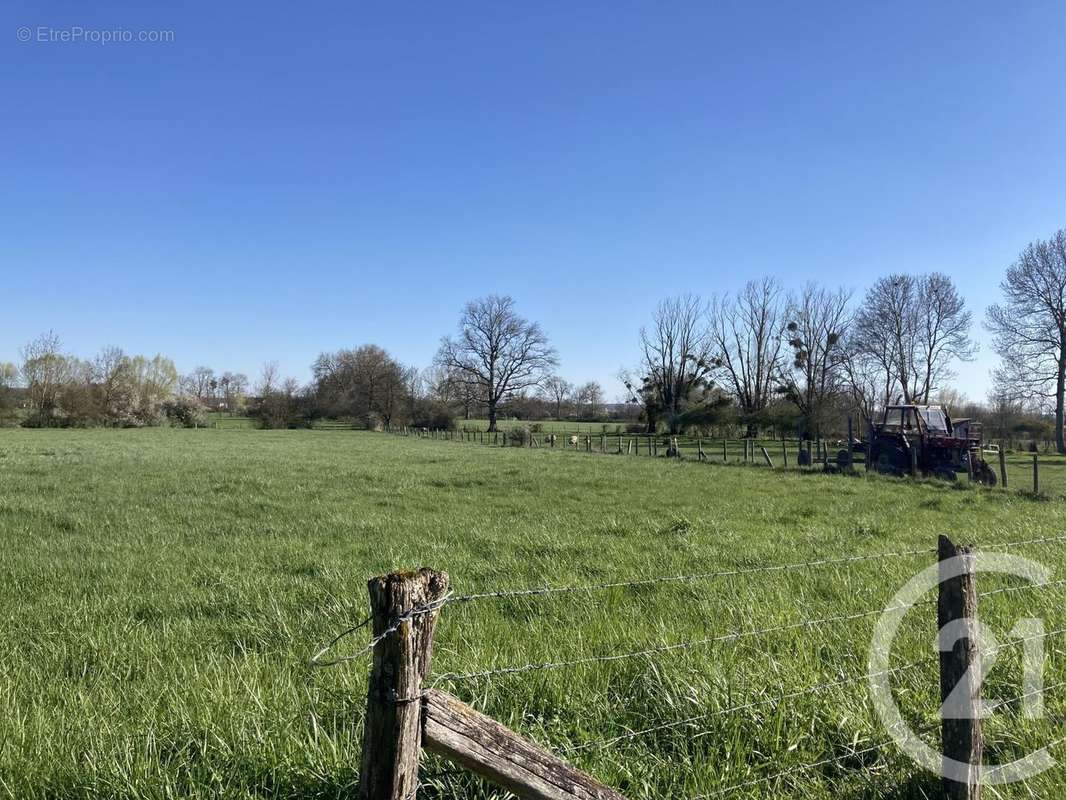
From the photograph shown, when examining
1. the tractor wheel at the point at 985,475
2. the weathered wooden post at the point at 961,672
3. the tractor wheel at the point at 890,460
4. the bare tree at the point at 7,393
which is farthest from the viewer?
the bare tree at the point at 7,393

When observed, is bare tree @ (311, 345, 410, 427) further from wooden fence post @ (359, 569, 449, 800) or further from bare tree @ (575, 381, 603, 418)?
wooden fence post @ (359, 569, 449, 800)

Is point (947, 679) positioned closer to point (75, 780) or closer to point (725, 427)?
point (75, 780)

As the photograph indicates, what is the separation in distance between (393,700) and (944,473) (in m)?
23.6

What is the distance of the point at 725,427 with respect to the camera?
59719 millimetres

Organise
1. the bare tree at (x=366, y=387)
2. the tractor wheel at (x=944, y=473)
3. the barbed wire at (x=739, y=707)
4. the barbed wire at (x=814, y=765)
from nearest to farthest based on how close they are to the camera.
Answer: the barbed wire at (x=814, y=765) < the barbed wire at (x=739, y=707) < the tractor wheel at (x=944, y=473) < the bare tree at (x=366, y=387)

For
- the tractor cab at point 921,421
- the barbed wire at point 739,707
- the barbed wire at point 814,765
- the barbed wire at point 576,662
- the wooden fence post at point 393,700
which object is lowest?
the barbed wire at point 814,765

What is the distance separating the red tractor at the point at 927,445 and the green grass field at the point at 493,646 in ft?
32.4

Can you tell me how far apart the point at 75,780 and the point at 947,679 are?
3.88 metres

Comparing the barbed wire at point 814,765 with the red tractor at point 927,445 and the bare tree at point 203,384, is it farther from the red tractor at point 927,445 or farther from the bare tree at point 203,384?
the bare tree at point 203,384

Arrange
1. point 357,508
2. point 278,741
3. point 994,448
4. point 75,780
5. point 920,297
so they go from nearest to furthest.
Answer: point 75,780 < point 278,741 < point 357,508 < point 994,448 < point 920,297

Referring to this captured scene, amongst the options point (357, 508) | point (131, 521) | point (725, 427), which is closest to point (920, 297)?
point (725, 427)

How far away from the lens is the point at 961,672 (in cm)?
299

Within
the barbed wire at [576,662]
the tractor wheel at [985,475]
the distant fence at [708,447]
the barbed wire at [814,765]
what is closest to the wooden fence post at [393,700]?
the barbed wire at [576,662]

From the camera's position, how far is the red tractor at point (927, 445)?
21750mm
